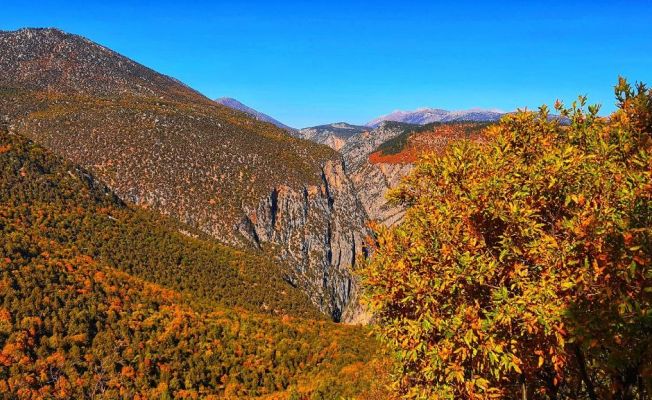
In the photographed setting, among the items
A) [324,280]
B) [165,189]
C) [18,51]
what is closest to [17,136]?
[165,189]

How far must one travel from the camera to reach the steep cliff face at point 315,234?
336 ft

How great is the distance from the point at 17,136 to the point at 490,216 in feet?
261

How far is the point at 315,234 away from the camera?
385 ft

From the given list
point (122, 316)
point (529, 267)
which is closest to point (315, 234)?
point (122, 316)

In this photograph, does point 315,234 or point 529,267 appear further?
point 315,234

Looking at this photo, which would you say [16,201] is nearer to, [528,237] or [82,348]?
[82,348]

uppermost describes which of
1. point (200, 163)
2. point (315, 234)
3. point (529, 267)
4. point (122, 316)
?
point (200, 163)

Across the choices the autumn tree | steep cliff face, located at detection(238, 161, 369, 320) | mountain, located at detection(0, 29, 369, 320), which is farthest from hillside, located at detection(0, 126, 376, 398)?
steep cliff face, located at detection(238, 161, 369, 320)

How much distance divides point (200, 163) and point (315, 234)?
35.2 m

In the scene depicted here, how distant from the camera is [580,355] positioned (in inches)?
344

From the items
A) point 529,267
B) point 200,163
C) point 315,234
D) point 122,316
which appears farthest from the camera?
point 315,234

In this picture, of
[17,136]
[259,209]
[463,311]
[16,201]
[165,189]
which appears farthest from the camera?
[259,209]

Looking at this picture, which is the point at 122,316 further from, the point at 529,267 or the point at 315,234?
the point at 315,234

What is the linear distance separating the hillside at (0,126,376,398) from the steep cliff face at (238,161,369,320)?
1191 inches
